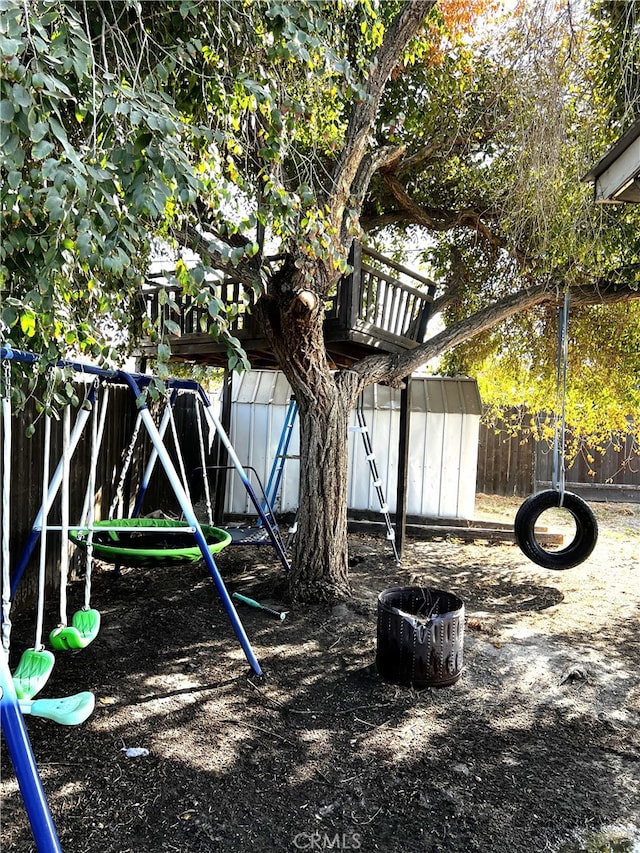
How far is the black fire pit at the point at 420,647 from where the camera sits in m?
3.32

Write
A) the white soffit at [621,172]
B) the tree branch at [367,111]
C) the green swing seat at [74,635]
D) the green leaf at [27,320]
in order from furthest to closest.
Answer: the tree branch at [367,111], the green swing seat at [74,635], the white soffit at [621,172], the green leaf at [27,320]

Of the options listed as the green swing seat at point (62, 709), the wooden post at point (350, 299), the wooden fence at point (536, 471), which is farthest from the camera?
the wooden fence at point (536, 471)

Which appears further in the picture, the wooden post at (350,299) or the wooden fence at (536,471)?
the wooden fence at (536,471)

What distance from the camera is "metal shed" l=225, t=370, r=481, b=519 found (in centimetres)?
800

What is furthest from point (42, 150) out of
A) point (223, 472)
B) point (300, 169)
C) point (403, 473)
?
point (223, 472)

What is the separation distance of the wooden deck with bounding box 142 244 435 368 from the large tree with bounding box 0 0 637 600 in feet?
1.05

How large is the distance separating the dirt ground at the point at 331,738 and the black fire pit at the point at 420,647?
0.08 m

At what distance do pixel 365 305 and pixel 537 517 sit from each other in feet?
7.77

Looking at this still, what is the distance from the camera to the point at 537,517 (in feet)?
16.1

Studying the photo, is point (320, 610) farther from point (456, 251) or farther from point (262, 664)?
point (456, 251)

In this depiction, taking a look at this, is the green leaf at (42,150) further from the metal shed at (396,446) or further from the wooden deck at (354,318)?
the metal shed at (396,446)

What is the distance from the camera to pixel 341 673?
3512mm

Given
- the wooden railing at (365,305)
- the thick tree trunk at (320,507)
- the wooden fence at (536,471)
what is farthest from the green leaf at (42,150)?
Answer: the wooden fence at (536,471)

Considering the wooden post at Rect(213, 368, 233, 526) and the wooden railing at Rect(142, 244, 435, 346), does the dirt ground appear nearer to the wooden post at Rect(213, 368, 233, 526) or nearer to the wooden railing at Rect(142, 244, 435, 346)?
the wooden railing at Rect(142, 244, 435, 346)
